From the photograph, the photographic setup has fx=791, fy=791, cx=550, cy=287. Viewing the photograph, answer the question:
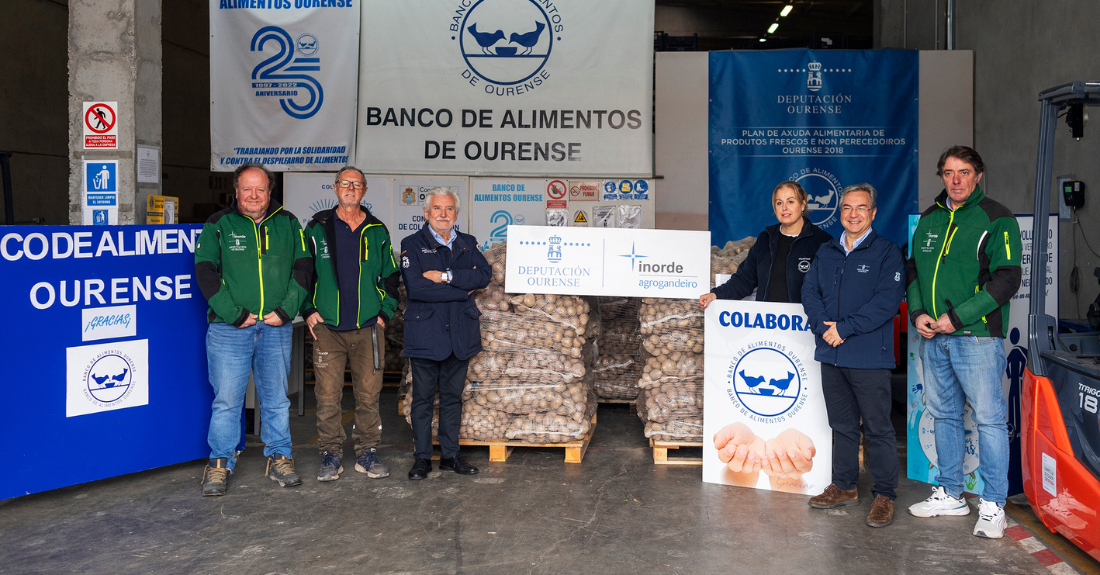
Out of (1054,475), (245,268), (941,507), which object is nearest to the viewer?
(1054,475)

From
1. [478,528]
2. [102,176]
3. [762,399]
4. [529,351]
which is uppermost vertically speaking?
[102,176]

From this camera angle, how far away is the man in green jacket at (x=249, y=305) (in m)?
4.85

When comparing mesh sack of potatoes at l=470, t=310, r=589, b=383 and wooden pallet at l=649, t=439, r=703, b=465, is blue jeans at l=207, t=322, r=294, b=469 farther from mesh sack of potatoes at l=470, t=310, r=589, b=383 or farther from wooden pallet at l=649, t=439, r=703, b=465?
wooden pallet at l=649, t=439, r=703, b=465

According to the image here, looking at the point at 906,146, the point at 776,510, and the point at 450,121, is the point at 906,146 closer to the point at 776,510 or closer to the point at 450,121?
the point at 450,121

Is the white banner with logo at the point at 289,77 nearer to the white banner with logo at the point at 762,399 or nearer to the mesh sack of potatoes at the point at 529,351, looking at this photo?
the mesh sack of potatoes at the point at 529,351

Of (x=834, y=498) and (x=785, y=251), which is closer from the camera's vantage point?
(x=834, y=498)

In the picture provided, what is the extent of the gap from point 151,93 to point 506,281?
3.38 meters

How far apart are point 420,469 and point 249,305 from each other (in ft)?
4.92

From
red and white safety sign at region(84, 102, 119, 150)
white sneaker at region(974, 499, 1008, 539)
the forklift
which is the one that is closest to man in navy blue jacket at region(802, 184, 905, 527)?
white sneaker at region(974, 499, 1008, 539)

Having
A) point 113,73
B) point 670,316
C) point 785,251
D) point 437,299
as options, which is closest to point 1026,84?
point 785,251

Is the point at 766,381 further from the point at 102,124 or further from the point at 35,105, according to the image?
the point at 35,105

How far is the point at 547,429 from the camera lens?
552 centimetres

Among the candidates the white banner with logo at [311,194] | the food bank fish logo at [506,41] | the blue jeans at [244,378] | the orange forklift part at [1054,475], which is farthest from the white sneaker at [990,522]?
the white banner with logo at [311,194]

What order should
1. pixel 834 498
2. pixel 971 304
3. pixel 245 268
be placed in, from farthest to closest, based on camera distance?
1. pixel 245 268
2. pixel 834 498
3. pixel 971 304
